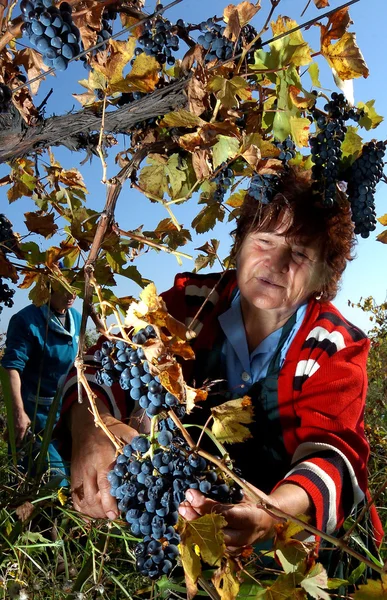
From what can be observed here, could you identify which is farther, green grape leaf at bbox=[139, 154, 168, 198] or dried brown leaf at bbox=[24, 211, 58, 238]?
dried brown leaf at bbox=[24, 211, 58, 238]

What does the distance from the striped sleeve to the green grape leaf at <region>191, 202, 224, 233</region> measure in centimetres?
39

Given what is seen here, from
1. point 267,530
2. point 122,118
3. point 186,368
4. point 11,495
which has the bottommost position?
point 11,495

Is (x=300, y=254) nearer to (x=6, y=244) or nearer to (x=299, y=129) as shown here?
(x=299, y=129)

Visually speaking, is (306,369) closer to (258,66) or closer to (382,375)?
(258,66)

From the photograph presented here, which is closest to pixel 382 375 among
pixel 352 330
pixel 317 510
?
pixel 352 330

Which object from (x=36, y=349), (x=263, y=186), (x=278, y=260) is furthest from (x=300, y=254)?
(x=36, y=349)

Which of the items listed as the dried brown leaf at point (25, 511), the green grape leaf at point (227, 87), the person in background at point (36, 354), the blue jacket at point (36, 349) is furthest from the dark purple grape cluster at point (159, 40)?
the blue jacket at point (36, 349)

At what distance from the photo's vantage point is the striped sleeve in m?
0.92

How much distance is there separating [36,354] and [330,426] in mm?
1823

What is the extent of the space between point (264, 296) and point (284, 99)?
552 mm

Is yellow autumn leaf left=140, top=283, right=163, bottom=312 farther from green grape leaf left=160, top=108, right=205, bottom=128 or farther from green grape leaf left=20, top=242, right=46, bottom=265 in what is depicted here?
green grape leaf left=20, top=242, right=46, bottom=265

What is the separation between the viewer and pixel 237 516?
0.67 m

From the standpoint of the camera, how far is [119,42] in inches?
31.8

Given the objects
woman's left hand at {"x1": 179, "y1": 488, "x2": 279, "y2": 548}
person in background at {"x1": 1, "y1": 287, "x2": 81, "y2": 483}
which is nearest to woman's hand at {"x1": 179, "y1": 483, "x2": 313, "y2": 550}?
woman's left hand at {"x1": 179, "y1": 488, "x2": 279, "y2": 548}
